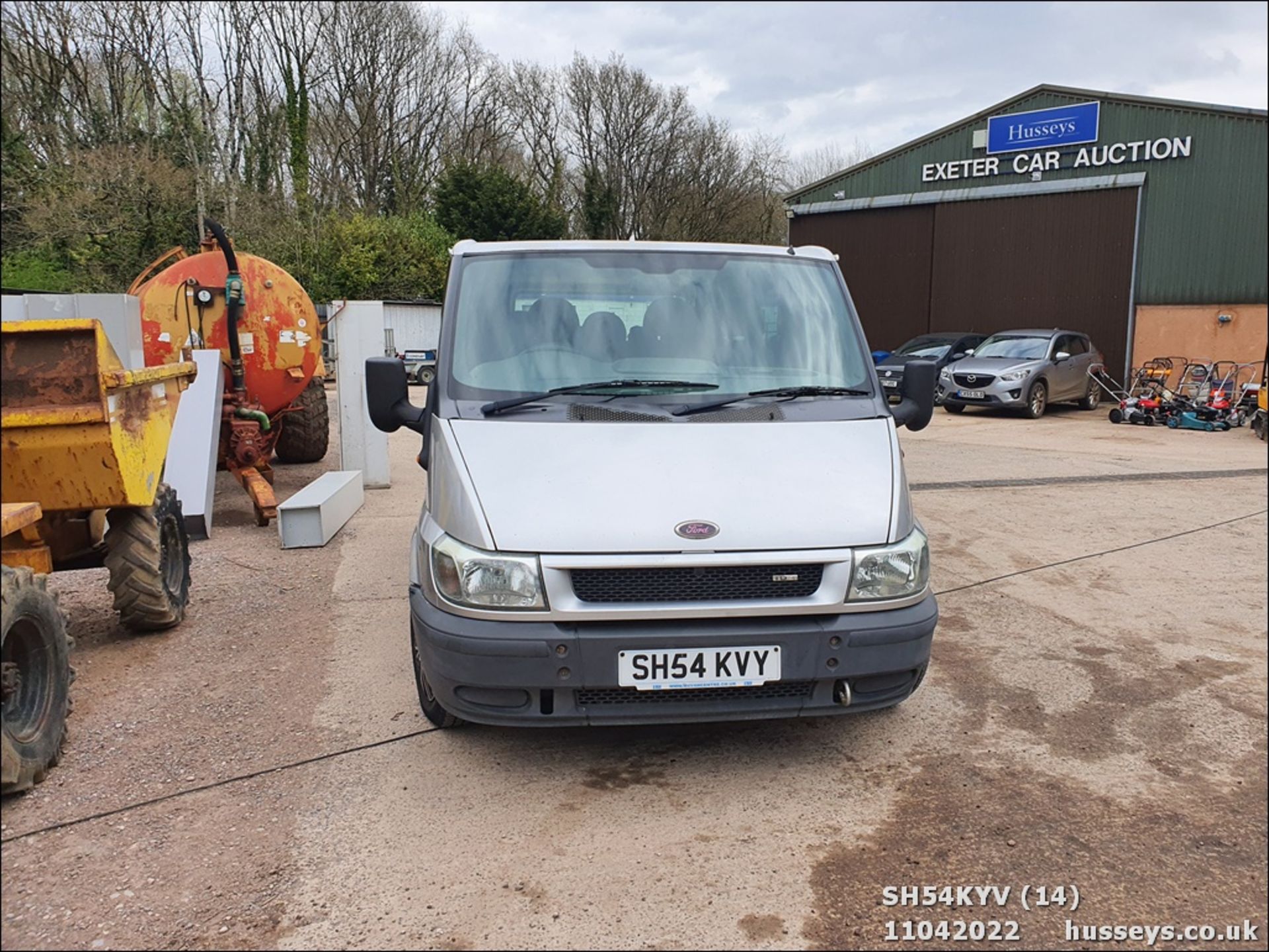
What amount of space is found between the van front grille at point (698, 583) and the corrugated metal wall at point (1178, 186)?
1518mm

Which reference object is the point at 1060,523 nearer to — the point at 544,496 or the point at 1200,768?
the point at 1200,768

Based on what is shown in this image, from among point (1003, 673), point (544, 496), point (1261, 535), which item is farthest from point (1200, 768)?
point (1261, 535)

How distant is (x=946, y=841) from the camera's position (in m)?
3.24

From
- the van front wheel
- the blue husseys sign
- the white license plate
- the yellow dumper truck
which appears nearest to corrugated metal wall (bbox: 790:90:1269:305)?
the blue husseys sign

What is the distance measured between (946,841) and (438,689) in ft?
5.81

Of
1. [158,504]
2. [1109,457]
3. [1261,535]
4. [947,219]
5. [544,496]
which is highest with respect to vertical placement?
[947,219]

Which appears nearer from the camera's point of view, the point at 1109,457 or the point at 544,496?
the point at 544,496

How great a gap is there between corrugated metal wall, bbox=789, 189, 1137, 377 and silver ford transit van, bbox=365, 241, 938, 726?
19183mm

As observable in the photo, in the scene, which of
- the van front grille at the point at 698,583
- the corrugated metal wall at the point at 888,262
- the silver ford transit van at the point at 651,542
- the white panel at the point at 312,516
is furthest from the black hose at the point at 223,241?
the corrugated metal wall at the point at 888,262

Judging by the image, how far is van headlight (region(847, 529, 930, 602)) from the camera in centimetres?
349

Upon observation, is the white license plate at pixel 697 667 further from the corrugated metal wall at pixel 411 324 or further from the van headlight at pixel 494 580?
the corrugated metal wall at pixel 411 324

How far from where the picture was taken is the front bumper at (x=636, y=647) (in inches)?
132

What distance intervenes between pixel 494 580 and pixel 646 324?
1575 mm

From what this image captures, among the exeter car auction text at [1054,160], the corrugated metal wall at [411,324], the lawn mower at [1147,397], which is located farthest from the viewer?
the corrugated metal wall at [411,324]
